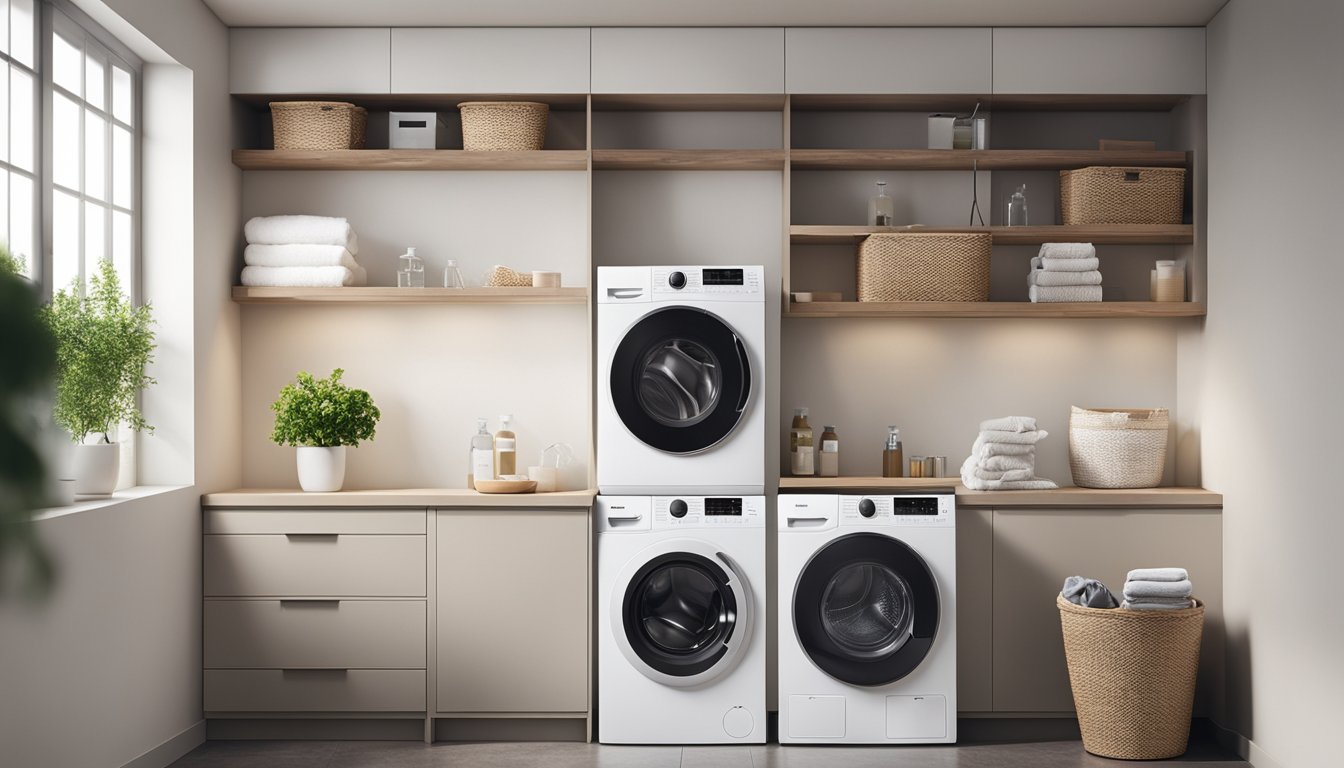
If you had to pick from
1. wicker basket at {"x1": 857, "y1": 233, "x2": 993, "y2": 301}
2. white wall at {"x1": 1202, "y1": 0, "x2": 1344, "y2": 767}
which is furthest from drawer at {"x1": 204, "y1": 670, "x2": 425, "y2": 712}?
white wall at {"x1": 1202, "y1": 0, "x2": 1344, "y2": 767}

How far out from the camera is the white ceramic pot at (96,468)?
2.94m

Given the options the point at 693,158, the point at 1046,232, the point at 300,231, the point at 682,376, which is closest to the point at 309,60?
the point at 300,231

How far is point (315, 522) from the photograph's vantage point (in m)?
3.54

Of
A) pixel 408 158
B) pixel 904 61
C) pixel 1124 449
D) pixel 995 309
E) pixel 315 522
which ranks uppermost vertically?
pixel 904 61

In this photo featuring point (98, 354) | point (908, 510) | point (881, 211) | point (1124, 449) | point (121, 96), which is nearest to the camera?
point (98, 354)

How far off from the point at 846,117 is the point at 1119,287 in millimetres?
1257

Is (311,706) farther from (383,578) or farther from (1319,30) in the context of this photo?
(1319,30)

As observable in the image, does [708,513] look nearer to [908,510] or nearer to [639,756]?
[908,510]

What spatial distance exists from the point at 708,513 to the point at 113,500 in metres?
1.83

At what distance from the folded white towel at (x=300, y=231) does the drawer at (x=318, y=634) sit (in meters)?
1.30

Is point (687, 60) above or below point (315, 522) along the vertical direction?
above

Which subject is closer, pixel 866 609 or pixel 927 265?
pixel 866 609

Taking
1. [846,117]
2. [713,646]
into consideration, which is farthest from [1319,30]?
[713,646]

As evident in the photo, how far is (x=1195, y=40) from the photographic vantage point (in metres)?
3.75
